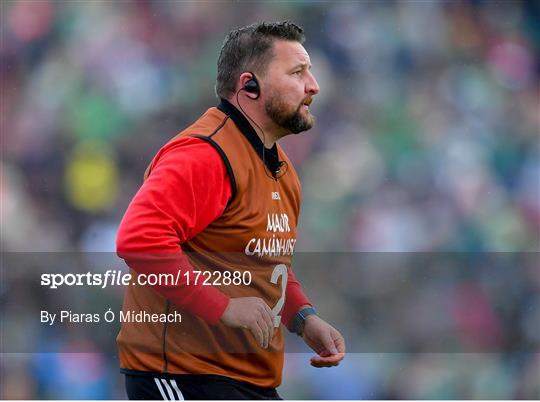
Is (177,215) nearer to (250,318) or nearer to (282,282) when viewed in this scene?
(250,318)

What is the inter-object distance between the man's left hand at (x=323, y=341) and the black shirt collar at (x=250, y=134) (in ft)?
1.17

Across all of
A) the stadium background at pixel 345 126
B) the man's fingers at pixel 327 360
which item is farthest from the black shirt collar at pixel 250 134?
the stadium background at pixel 345 126

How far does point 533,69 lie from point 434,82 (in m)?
0.52

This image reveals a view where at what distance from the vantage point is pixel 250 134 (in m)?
1.82

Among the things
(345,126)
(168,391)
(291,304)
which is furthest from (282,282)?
(345,126)

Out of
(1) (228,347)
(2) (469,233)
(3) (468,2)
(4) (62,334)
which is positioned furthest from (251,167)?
(3) (468,2)

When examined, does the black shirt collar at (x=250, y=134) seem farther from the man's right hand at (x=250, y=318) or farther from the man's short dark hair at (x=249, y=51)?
the man's right hand at (x=250, y=318)

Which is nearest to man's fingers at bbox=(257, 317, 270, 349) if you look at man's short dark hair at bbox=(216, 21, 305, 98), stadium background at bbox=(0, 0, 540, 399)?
man's short dark hair at bbox=(216, 21, 305, 98)

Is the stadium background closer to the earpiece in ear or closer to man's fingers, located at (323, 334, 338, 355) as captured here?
man's fingers, located at (323, 334, 338, 355)

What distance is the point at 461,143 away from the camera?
3.65 m

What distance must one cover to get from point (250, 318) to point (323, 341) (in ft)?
0.95

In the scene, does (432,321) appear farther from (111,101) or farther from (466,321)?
(111,101)

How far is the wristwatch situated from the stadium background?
136cm

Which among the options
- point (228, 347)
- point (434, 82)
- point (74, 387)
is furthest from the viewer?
point (434, 82)
